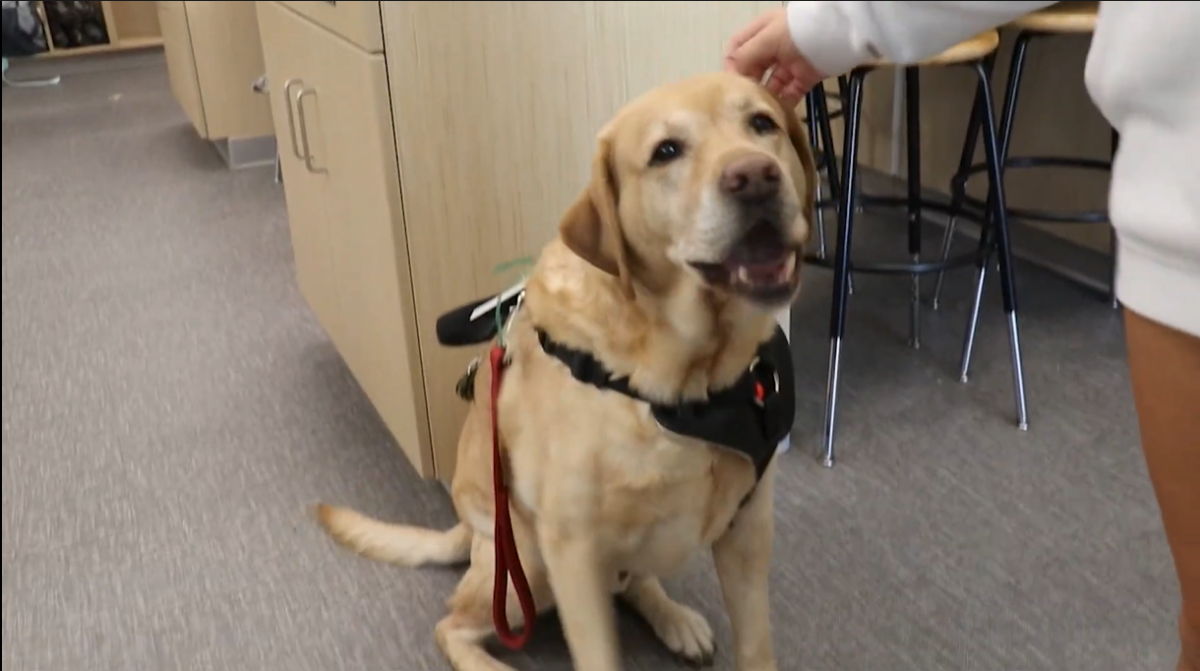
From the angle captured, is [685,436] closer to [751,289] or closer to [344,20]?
[751,289]

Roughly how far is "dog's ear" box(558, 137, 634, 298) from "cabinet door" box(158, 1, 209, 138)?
309cm

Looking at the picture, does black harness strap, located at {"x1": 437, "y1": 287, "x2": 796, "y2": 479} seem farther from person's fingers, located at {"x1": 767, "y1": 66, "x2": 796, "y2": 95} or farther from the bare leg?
the bare leg

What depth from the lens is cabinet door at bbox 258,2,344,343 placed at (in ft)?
5.77

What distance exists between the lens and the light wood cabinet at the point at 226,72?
3635 mm

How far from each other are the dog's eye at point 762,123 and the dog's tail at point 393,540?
78 centimetres

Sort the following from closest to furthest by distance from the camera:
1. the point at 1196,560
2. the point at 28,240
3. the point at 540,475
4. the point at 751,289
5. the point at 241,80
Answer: the point at 1196,560 → the point at 751,289 → the point at 540,475 → the point at 28,240 → the point at 241,80

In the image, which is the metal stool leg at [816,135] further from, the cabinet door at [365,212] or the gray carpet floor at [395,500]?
the cabinet door at [365,212]

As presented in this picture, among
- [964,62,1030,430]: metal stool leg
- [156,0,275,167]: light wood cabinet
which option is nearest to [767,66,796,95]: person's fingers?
[964,62,1030,430]: metal stool leg

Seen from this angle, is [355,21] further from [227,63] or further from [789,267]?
[227,63]

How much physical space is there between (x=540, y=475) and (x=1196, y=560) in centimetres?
61

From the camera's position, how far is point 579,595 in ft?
3.71

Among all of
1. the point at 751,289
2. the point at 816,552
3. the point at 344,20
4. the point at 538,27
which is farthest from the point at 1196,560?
the point at 344,20

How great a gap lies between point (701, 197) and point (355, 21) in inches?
25.5

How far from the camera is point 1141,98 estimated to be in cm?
69
